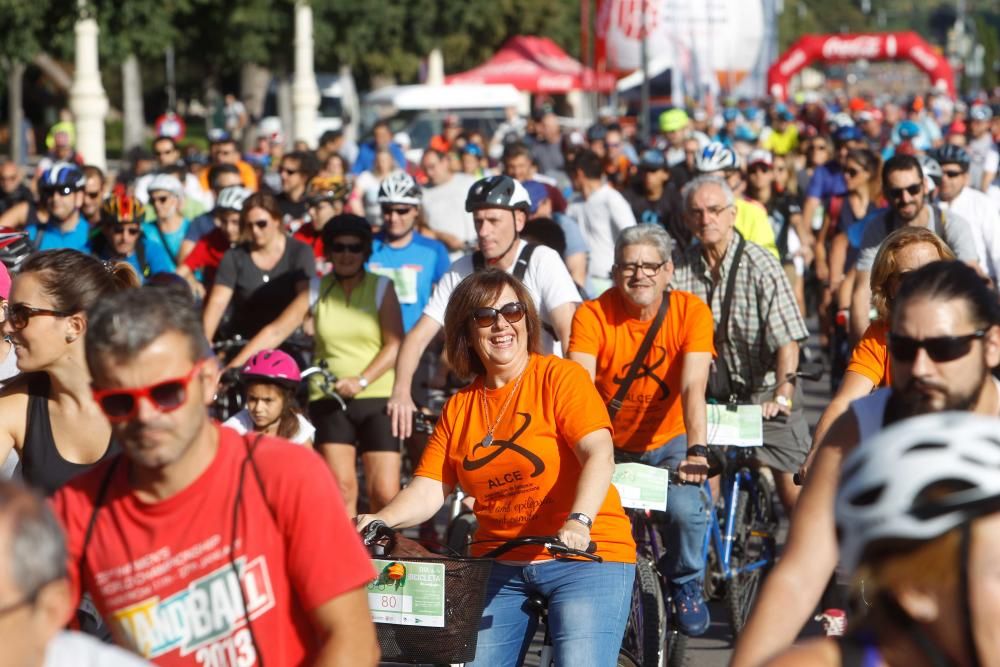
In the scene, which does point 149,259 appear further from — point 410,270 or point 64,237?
point 410,270

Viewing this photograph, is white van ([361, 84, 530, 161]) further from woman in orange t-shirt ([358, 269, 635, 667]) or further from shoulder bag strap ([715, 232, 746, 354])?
woman in orange t-shirt ([358, 269, 635, 667])

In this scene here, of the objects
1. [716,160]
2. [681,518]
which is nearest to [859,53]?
[716,160]

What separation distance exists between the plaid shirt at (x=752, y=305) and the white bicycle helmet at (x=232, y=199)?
3621 millimetres

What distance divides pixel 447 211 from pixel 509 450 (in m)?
8.05

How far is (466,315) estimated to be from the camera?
5387 mm

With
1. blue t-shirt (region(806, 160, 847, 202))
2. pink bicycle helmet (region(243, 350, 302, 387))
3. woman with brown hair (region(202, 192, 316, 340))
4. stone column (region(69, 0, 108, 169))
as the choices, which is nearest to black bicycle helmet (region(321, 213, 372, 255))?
woman with brown hair (region(202, 192, 316, 340))

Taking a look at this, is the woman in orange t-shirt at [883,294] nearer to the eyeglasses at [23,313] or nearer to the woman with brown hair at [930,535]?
the eyeglasses at [23,313]

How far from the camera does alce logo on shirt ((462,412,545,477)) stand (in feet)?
16.4

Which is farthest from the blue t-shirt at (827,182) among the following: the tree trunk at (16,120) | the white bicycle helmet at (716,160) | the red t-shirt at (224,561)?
the tree trunk at (16,120)

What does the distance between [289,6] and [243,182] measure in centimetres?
1795

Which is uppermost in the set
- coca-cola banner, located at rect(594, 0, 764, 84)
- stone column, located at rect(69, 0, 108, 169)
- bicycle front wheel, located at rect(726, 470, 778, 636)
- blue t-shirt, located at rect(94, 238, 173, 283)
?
coca-cola banner, located at rect(594, 0, 764, 84)

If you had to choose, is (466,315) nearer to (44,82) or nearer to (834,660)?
(834,660)

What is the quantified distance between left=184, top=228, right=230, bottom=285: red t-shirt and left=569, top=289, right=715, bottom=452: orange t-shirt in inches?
175

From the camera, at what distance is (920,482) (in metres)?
2.47
